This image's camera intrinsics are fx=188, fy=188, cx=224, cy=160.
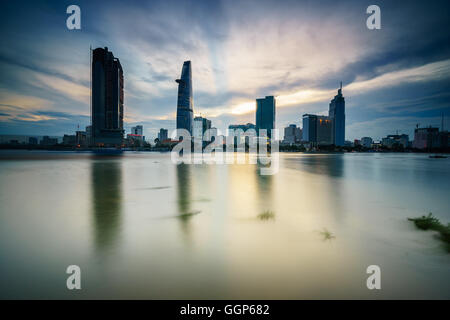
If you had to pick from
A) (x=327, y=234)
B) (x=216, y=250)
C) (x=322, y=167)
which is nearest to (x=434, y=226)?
(x=327, y=234)

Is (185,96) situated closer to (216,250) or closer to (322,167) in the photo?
(322,167)

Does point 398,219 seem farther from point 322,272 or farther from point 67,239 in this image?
point 67,239

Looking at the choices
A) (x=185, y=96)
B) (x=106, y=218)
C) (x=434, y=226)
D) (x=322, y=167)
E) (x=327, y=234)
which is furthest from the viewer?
(x=185, y=96)

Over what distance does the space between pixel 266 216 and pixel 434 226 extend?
7767 millimetres

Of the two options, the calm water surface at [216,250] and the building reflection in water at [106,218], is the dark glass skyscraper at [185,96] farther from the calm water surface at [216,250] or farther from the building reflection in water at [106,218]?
the calm water surface at [216,250]

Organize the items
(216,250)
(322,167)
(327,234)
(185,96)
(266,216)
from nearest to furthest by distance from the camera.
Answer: (216,250) < (327,234) < (266,216) < (322,167) < (185,96)

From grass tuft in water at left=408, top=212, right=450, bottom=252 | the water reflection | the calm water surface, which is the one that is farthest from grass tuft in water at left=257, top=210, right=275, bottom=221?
the water reflection

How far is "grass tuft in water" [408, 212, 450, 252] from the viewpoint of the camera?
771 centimetres

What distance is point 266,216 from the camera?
10.2 m

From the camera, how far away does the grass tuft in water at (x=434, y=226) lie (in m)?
7.71

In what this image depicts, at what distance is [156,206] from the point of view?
1189 centimetres

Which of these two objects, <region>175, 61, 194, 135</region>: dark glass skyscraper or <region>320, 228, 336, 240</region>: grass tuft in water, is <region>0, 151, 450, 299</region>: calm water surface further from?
<region>175, 61, 194, 135</region>: dark glass skyscraper
